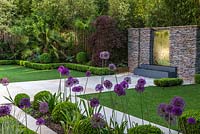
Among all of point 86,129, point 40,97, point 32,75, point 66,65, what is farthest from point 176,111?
point 66,65

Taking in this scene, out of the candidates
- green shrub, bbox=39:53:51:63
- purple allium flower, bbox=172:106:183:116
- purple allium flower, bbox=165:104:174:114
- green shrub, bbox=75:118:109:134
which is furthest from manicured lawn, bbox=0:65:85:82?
purple allium flower, bbox=172:106:183:116

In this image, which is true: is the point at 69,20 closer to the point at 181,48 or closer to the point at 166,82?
the point at 181,48

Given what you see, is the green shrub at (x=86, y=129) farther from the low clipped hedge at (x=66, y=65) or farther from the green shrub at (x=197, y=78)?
the low clipped hedge at (x=66, y=65)

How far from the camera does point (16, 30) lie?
2158 centimetres

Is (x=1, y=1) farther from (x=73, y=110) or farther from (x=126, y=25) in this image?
(x=73, y=110)

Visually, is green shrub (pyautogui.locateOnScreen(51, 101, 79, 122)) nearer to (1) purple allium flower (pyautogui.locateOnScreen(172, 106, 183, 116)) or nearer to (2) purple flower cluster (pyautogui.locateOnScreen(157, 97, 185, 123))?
(2) purple flower cluster (pyautogui.locateOnScreen(157, 97, 185, 123))

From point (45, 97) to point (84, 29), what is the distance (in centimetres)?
1165

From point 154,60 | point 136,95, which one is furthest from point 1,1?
point 136,95

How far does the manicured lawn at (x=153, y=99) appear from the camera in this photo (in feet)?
23.8

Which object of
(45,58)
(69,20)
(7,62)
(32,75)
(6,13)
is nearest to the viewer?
(32,75)

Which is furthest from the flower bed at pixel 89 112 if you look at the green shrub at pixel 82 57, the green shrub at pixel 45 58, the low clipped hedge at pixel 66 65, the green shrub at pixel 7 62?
the green shrub at pixel 7 62

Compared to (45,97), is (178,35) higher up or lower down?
higher up

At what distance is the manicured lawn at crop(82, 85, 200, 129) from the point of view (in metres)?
7.25

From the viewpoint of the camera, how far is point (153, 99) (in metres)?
8.83
